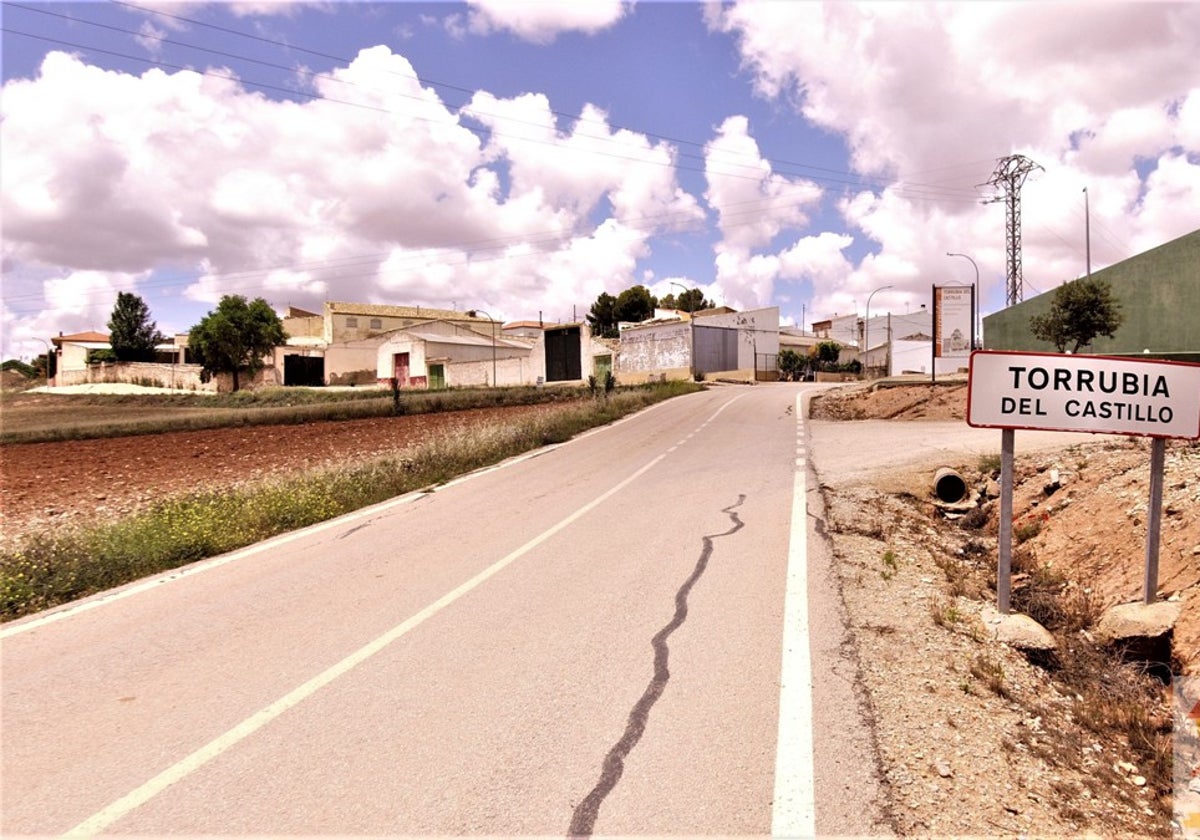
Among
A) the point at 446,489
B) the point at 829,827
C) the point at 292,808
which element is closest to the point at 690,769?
the point at 829,827

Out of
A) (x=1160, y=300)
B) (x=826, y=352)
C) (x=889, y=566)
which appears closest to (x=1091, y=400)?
(x=889, y=566)

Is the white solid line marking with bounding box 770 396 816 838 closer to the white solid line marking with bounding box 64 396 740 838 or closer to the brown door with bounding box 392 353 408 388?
the white solid line marking with bounding box 64 396 740 838

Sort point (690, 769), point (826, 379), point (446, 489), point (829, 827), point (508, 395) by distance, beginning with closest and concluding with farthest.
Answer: point (829, 827)
point (690, 769)
point (446, 489)
point (508, 395)
point (826, 379)

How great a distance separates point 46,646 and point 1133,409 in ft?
26.2

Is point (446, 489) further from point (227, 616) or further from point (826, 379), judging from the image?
point (826, 379)

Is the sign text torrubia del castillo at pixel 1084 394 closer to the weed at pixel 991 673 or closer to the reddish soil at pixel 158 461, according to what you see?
the weed at pixel 991 673

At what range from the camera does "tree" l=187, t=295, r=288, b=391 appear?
2847 inches

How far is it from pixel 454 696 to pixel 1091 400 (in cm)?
471

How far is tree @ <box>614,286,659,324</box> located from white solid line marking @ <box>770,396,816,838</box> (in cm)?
9926

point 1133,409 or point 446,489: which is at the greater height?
point 1133,409

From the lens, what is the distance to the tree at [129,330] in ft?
297

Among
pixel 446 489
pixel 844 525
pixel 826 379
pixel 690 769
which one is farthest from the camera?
pixel 826 379

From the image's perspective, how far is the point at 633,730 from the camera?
3697mm

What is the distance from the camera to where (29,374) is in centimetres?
11931
